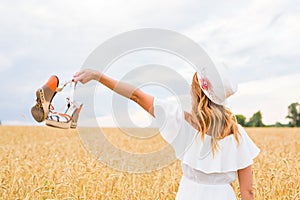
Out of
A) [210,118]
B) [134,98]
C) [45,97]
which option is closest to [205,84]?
[210,118]

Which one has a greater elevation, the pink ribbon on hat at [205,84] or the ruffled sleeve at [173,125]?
the pink ribbon on hat at [205,84]

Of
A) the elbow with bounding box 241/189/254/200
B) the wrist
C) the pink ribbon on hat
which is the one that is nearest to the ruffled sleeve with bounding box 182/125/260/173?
the elbow with bounding box 241/189/254/200

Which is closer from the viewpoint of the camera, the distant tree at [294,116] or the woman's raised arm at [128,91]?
the woman's raised arm at [128,91]

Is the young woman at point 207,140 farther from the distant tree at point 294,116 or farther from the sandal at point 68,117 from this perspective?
the distant tree at point 294,116

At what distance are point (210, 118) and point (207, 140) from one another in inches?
7.0

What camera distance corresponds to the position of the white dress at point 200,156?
8.47 feet

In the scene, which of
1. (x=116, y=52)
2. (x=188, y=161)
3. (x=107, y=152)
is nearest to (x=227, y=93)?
(x=188, y=161)

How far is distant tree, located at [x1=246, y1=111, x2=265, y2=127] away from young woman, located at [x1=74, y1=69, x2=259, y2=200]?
6087cm

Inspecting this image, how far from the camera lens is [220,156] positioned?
2.66m

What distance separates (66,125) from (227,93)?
107cm

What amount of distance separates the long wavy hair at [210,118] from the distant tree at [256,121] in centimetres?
6101

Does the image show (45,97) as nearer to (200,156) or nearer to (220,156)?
(200,156)

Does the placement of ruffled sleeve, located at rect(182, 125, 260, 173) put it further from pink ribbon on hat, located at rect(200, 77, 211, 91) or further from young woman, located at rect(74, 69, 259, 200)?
pink ribbon on hat, located at rect(200, 77, 211, 91)

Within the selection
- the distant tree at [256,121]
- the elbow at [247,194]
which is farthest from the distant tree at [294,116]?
the elbow at [247,194]
